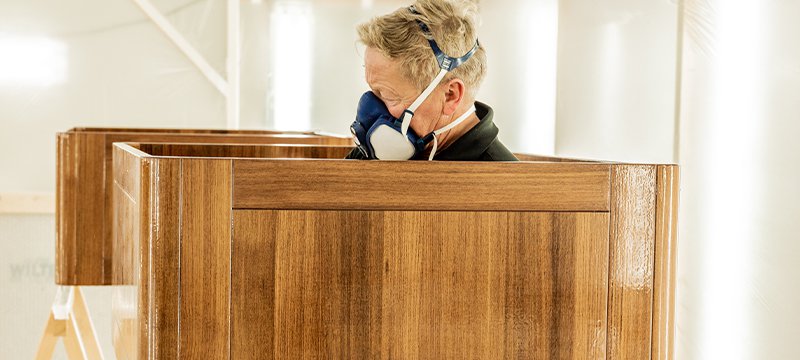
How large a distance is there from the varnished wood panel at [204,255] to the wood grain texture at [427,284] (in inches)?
0.9

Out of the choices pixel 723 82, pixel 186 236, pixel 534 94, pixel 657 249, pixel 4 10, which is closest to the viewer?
pixel 186 236

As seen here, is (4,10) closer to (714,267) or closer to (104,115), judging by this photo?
(104,115)

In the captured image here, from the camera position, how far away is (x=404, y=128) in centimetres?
149

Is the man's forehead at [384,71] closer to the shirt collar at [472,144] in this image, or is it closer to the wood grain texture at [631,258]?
the shirt collar at [472,144]

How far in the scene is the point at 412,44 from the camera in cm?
148

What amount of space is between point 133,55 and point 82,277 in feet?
10.6

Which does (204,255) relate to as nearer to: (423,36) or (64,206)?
(423,36)

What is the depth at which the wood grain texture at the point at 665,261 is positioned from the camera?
1198 mm

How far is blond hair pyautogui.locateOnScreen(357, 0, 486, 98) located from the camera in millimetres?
1479

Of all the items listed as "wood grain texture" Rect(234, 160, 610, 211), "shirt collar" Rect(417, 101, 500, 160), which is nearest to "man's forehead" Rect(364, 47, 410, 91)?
"shirt collar" Rect(417, 101, 500, 160)

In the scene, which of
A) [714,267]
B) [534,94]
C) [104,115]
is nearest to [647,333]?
[714,267]

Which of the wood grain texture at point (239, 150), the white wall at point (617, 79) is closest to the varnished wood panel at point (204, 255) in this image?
the wood grain texture at point (239, 150)

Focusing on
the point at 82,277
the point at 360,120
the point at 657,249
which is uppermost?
the point at 360,120

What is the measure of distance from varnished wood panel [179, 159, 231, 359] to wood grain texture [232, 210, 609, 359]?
0.02m
